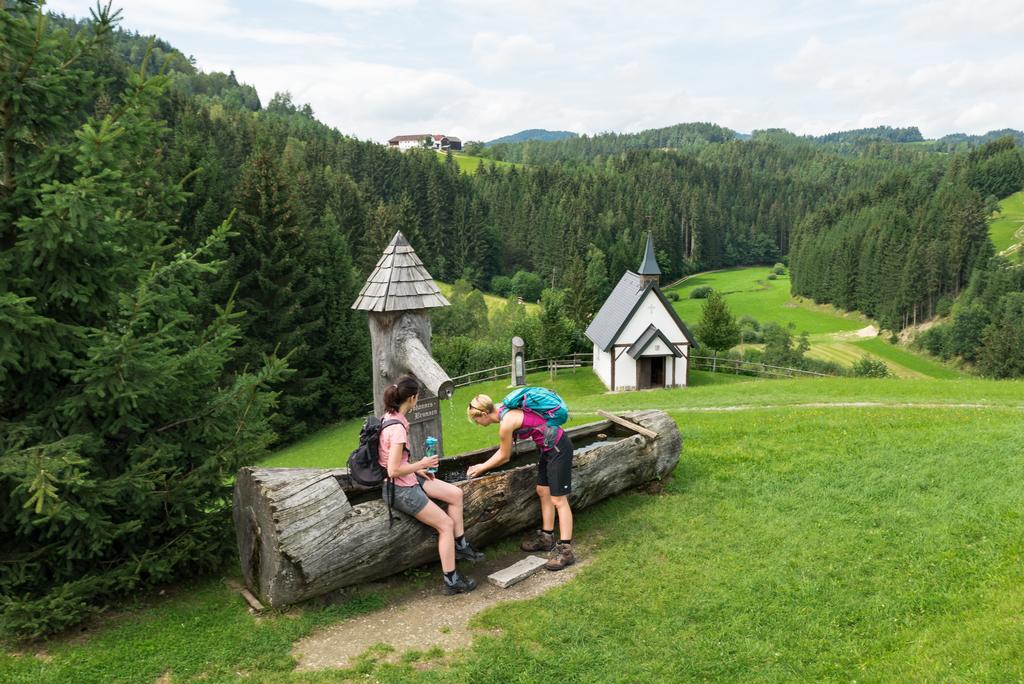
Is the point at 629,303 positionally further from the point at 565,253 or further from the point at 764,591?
the point at 565,253

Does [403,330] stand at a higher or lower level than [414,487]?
higher

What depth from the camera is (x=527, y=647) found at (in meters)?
6.23

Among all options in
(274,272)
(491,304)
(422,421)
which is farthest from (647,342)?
(491,304)

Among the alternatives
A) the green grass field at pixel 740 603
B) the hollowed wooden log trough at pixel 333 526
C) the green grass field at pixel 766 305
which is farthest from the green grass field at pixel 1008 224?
the hollowed wooden log trough at pixel 333 526

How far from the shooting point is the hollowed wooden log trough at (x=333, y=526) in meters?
6.65

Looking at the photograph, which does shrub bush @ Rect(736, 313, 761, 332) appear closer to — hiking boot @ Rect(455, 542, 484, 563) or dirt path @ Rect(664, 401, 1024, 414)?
dirt path @ Rect(664, 401, 1024, 414)

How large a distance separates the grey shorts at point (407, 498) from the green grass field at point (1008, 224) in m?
123

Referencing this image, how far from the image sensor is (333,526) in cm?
681

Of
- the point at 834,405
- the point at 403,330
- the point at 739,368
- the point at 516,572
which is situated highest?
the point at 403,330

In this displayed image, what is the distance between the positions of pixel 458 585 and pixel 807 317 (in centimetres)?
9909

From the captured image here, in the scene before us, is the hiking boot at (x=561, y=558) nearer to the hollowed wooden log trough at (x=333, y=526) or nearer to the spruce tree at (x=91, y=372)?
the hollowed wooden log trough at (x=333, y=526)

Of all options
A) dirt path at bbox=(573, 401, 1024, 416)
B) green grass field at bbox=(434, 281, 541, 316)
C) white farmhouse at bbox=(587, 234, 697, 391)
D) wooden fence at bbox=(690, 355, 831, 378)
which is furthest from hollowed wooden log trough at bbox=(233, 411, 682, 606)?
green grass field at bbox=(434, 281, 541, 316)

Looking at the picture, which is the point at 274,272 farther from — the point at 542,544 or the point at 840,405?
the point at 542,544

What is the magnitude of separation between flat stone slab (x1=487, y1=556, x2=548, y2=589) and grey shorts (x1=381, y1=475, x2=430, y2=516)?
1.25 meters
